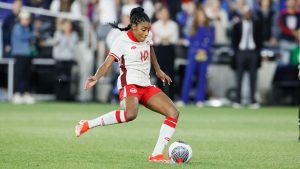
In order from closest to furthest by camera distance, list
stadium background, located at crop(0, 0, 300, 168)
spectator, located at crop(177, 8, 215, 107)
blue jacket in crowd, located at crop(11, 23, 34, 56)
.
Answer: stadium background, located at crop(0, 0, 300, 168) < spectator, located at crop(177, 8, 215, 107) < blue jacket in crowd, located at crop(11, 23, 34, 56)

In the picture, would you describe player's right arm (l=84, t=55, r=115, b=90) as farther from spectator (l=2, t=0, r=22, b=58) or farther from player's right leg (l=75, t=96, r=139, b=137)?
spectator (l=2, t=0, r=22, b=58)

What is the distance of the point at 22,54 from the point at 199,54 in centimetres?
503

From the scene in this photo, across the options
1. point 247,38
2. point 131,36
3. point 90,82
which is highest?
point 131,36

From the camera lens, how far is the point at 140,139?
50.8ft

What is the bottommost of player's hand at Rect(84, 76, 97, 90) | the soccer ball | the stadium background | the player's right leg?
the stadium background

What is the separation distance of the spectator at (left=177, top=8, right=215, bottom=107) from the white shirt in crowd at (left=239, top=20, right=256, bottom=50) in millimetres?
837

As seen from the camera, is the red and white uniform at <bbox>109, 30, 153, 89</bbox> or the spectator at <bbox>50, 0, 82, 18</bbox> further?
the spectator at <bbox>50, 0, 82, 18</bbox>

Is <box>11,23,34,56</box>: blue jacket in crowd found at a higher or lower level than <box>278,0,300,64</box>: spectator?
lower

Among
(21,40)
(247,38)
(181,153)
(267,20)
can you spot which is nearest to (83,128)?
(181,153)

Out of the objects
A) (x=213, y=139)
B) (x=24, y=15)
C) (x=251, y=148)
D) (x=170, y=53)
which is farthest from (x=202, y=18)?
(x=251, y=148)

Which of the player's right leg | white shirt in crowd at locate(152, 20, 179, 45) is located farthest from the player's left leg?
white shirt in crowd at locate(152, 20, 179, 45)

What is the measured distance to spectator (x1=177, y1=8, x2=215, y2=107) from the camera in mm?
25219

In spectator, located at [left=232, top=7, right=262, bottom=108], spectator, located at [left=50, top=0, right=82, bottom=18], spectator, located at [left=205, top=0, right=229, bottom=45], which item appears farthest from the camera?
spectator, located at [left=50, top=0, right=82, bottom=18]

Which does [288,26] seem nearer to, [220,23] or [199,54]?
[220,23]
